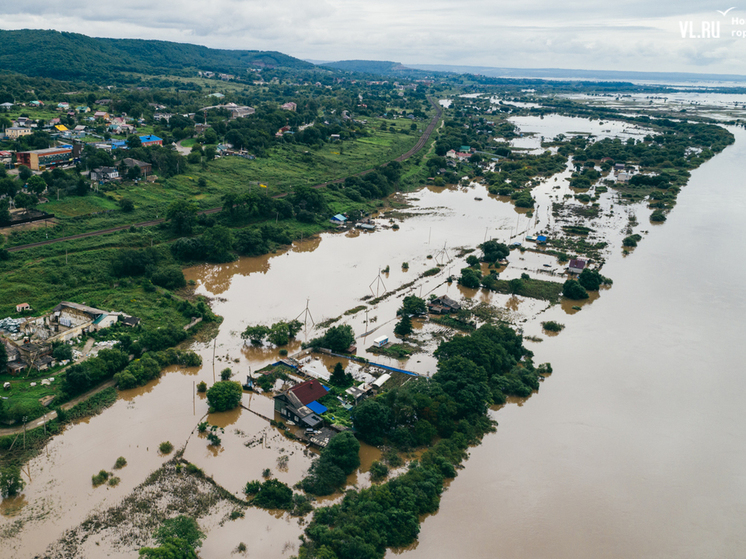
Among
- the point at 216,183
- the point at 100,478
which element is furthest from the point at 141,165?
the point at 100,478

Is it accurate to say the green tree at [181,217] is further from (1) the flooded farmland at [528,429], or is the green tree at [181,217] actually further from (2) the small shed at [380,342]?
(2) the small shed at [380,342]

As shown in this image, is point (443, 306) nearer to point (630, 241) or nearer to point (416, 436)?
point (416, 436)

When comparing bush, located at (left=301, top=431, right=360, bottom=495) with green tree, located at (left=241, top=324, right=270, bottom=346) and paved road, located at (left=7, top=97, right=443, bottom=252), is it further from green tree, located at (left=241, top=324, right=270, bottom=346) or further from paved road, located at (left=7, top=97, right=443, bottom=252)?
paved road, located at (left=7, top=97, right=443, bottom=252)

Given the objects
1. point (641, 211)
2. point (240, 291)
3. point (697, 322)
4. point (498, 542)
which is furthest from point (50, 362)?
point (641, 211)

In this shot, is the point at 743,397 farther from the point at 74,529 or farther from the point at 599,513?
the point at 74,529

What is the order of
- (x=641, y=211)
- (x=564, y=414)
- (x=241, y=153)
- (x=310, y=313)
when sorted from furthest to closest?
1. (x=241, y=153)
2. (x=641, y=211)
3. (x=310, y=313)
4. (x=564, y=414)

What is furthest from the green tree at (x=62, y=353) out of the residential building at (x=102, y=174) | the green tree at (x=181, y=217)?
the residential building at (x=102, y=174)
